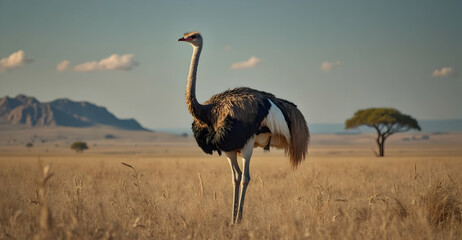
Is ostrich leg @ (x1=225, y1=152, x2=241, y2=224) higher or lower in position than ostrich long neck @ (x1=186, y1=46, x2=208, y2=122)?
lower

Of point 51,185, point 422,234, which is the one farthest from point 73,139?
point 422,234

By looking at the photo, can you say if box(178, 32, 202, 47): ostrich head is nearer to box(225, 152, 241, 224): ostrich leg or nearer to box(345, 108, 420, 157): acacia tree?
A: box(225, 152, 241, 224): ostrich leg

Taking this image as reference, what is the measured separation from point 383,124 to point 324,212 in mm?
42758

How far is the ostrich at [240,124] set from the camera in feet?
24.8

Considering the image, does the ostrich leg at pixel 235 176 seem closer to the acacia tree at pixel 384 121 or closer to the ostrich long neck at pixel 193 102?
the ostrich long neck at pixel 193 102

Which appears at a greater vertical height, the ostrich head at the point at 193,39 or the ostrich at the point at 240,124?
the ostrich head at the point at 193,39

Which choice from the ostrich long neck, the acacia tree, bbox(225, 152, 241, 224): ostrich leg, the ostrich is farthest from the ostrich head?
the acacia tree

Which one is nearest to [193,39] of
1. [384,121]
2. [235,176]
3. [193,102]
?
[193,102]

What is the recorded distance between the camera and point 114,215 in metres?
7.80

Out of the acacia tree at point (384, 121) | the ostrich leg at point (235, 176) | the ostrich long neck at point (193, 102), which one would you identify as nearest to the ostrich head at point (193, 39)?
the ostrich long neck at point (193, 102)

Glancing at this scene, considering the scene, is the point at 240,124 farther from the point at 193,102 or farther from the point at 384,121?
the point at 384,121

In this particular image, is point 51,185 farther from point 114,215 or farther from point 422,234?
point 422,234

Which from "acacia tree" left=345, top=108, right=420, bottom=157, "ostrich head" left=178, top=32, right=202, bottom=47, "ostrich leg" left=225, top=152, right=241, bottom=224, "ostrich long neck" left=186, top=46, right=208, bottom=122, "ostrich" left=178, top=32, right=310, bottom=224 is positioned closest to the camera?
"ostrich" left=178, top=32, right=310, bottom=224

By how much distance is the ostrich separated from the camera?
756cm
